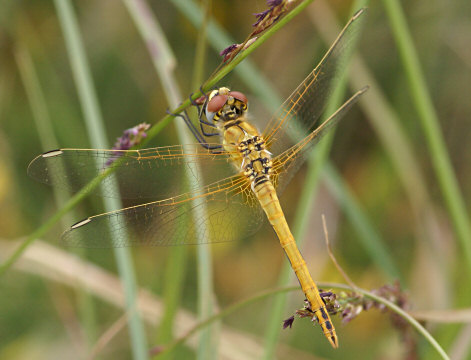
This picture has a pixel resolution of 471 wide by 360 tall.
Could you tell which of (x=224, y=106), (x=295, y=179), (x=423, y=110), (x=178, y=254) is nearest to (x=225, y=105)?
(x=224, y=106)

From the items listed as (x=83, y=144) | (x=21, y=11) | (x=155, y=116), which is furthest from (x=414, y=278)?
(x=21, y=11)

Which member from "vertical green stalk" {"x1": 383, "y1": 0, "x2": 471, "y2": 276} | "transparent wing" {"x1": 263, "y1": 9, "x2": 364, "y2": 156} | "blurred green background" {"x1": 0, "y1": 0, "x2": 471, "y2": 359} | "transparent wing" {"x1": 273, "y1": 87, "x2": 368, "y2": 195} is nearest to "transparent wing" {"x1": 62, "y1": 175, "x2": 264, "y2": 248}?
"transparent wing" {"x1": 273, "y1": 87, "x2": 368, "y2": 195}

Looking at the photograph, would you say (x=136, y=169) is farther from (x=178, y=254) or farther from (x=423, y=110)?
(x=423, y=110)

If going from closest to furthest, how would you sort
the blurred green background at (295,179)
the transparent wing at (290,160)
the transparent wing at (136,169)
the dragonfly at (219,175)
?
the transparent wing at (136,169) < the dragonfly at (219,175) < the transparent wing at (290,160) < the blurred green background at (295,179)

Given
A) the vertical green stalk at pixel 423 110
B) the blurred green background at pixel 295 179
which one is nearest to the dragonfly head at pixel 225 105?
the vertical green stalk at pixel 423 110

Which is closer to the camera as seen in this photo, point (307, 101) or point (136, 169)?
point (136, 169)

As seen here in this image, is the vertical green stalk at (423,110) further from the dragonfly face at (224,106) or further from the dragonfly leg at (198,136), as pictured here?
the dragonfly leg at (198,136)

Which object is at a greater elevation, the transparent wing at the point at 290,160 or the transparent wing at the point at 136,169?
the transparent wing at the point at 136,169
